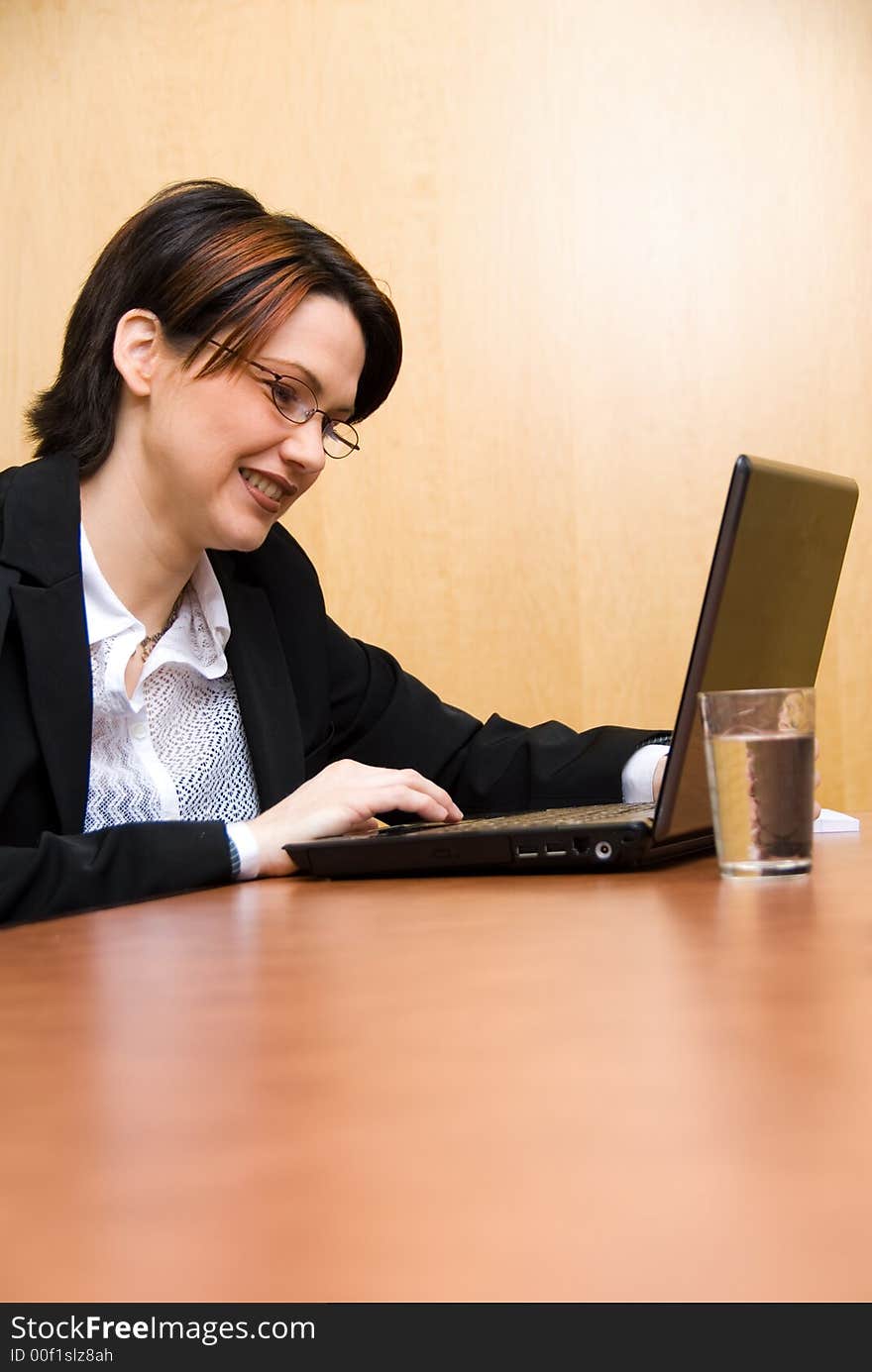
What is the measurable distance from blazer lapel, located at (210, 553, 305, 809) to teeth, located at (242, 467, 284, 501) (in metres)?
0.13

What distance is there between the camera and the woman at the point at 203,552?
1.51 m

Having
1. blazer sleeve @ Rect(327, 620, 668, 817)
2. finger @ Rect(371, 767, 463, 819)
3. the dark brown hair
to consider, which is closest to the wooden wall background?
blazer sleeve @ Rect(327, 620, 668, 817)

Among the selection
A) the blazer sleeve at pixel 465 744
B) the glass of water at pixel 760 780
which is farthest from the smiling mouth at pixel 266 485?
the glass of water at pixel 760 780

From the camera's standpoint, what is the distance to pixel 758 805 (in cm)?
89

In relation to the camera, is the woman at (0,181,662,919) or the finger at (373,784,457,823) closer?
the finger at (373,784,457,823)

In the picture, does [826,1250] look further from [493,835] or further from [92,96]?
[92,96]

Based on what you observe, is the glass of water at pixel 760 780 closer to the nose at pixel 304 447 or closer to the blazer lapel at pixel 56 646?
the blazer lapel at pixel 56 646

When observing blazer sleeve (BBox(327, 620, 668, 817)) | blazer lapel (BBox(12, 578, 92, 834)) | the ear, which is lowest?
blazer sleeve (BBox(327, 620, 668, 817))

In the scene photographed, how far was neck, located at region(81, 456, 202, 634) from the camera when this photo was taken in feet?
5.58

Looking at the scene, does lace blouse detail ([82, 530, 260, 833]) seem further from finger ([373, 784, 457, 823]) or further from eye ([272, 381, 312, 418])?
finger ([373, 784, 457, 823])

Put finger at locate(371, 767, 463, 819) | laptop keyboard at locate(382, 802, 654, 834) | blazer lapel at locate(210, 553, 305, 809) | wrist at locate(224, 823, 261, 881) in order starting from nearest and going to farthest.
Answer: laptop keyboard at locate(382, 802, 654, 834) → wrist at locate(224, 823, 261, 881) → finger at locate(371, 767, 463, 819) → blazer lapel at locate(210, 553, 305, 809)

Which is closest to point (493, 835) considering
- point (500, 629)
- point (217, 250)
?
point (217, 250)

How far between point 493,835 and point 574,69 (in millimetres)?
2320

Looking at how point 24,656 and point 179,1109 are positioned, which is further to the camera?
point 24,656
